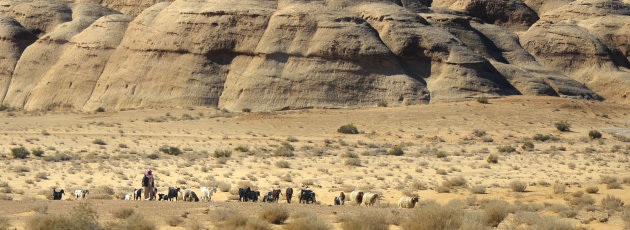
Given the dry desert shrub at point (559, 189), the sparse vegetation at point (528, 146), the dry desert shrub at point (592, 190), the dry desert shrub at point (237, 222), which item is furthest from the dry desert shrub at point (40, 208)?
the sparse vegetation at point (528, 146)

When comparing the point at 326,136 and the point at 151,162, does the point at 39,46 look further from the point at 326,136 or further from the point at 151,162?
the point at 151,162

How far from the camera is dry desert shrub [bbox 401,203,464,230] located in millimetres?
15164

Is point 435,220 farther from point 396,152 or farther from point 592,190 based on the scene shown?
point 396,152

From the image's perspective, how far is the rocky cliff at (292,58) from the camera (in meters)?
55.3

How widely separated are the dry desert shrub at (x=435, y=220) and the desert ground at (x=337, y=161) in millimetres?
445

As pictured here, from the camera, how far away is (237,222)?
15.5 metres

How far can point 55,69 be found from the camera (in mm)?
64875

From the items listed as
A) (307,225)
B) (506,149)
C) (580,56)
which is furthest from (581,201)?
(580,56)

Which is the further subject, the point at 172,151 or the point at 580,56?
the point at 580,56

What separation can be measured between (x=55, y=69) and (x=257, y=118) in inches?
876

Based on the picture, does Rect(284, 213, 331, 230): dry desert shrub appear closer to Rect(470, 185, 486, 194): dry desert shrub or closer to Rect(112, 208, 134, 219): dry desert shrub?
Rect(112, 208, 134, 219): dry desert shrub

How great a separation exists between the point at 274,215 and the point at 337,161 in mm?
17659

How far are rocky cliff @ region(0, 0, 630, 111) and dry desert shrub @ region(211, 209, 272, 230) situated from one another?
122 ft

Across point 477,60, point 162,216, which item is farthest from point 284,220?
point 477,60
